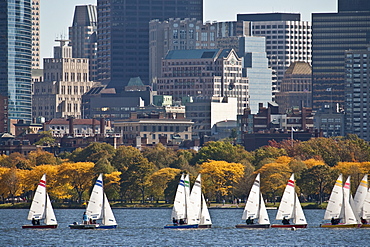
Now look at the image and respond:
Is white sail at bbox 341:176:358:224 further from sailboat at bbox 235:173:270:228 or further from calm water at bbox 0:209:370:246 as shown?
sailboat at bbox 235:173:270:228

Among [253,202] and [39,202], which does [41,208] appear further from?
[253,202]

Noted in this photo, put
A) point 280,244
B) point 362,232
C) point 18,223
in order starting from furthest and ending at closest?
point 18,223 < point 362,232 < point 280,244

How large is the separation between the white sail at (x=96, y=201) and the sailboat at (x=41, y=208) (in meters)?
5.70

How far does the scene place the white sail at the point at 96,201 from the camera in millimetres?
167000

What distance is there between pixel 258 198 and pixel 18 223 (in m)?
40.7

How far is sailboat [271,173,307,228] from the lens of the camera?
550 feet

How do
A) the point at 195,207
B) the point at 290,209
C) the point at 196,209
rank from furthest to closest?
the point at 290,209 → the point at 196,209 → the point at 195,207

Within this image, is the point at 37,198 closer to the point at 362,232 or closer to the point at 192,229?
the point at 192,229

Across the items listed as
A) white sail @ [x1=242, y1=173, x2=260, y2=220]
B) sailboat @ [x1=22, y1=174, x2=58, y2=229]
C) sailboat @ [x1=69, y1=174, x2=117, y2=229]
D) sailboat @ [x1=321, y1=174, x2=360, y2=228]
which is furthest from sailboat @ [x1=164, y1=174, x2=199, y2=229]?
sailboat @ [x1=321, y1=174, x2=360, y2=228]

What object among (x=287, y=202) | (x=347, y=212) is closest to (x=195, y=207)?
(x=287, y=202)

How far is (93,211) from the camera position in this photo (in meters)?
168

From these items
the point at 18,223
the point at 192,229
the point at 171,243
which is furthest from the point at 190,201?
the point at 18,223

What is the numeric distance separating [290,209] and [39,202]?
3132 centimetres

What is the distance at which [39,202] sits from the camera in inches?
6644
